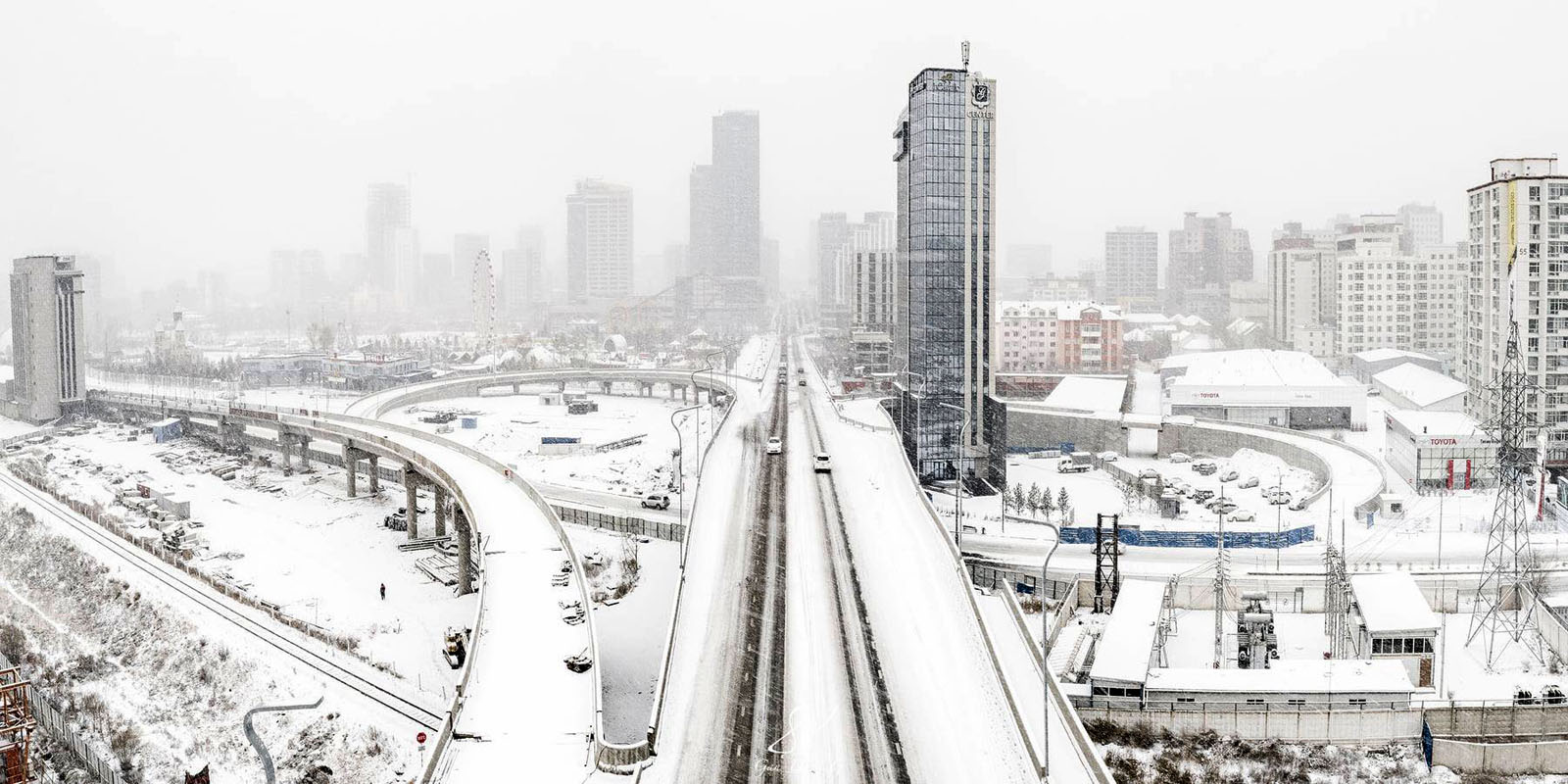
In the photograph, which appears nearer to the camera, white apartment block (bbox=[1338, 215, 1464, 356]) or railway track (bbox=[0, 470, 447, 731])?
railway track (bbox=[0, 470, 447, 731])

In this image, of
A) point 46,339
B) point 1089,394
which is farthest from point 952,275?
point 46,339

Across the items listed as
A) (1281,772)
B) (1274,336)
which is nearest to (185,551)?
(1281,772)

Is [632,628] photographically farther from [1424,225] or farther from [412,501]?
[1424,225]

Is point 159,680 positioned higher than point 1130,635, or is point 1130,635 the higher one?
point 1130,635

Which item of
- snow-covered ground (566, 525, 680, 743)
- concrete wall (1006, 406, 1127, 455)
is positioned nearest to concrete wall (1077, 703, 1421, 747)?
snow-covered ground (566, 525, 680, 743)

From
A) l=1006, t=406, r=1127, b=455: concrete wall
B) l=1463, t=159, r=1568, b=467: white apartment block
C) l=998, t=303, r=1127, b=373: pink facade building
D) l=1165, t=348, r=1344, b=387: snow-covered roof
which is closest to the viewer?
l=1463, t=159, r=1568, b=467: white apartment block

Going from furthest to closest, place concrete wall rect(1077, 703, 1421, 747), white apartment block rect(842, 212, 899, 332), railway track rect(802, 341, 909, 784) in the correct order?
white apartment block rect(842, 212, 899, 332), concrete wall rect(1077, 703, 1421, 747), railway track rect(802, 341, 909, 784)

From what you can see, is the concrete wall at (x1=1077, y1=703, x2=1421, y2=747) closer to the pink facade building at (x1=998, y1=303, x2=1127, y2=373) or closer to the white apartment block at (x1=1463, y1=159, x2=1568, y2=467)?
the white apartment block at (x1=1463, y1=159, x2=1568, y2=467)
